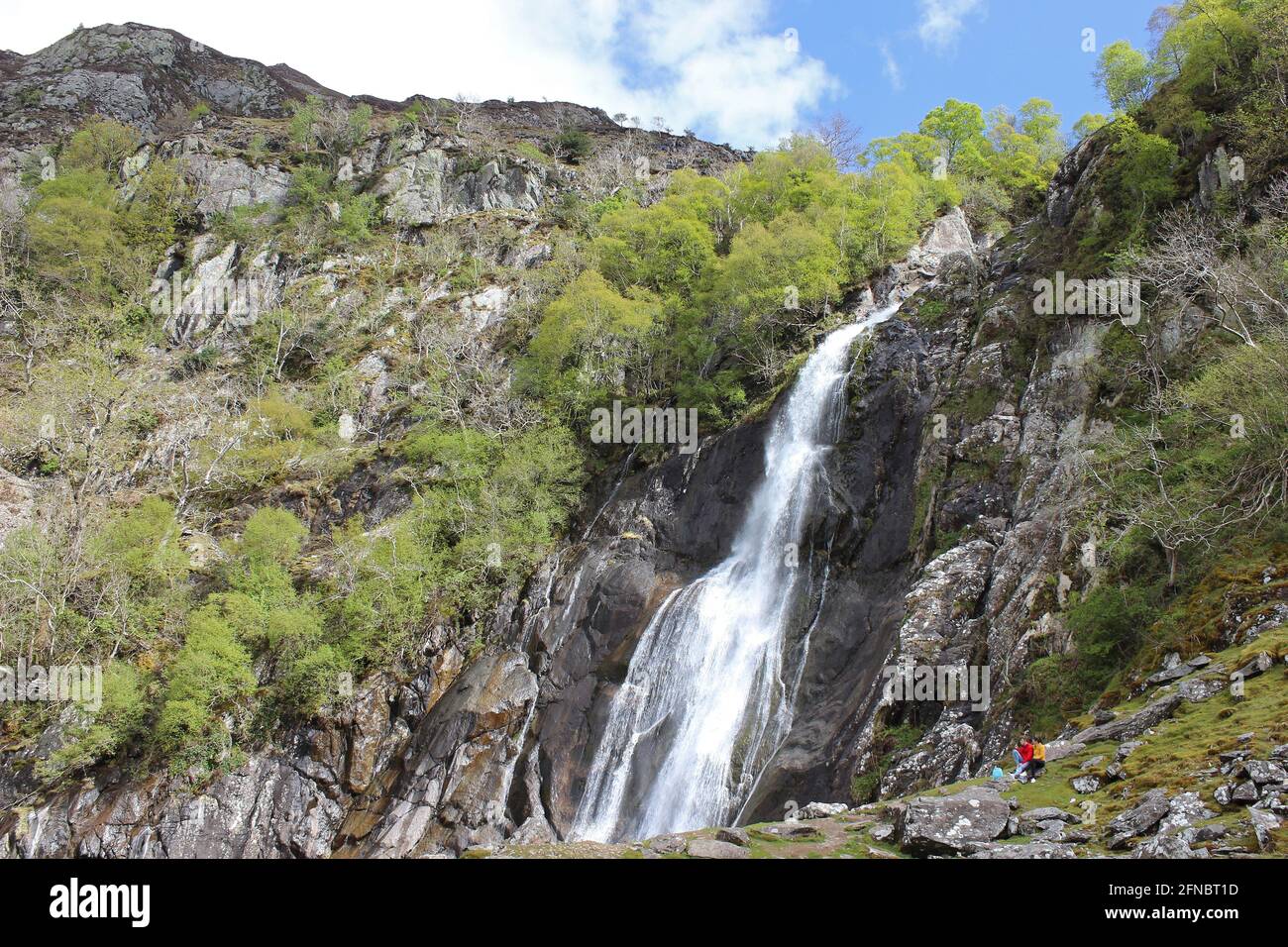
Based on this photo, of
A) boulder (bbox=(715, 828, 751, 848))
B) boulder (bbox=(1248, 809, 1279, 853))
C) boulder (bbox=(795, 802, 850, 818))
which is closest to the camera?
boulder (bbox=(1248, 809, 1279, 853))

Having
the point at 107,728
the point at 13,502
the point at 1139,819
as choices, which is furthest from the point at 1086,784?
the point at 13,502

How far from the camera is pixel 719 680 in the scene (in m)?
22.7

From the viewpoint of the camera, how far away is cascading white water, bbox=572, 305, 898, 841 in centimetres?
2066

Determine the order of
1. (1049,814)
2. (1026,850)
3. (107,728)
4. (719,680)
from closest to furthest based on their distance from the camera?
(1026,850)
(1049,814)
(719,680)
(107,728)

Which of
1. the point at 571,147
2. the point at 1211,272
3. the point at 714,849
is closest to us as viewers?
the point at 714,849

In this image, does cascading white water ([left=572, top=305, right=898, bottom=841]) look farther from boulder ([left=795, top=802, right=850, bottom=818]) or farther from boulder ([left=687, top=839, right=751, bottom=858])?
boulder ([left=687, top=839, right=751, bottom=858])

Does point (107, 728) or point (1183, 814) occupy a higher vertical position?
point (1183, 814)

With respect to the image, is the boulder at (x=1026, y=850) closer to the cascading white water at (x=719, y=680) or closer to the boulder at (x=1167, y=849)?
the boulder at (x=1167, y=849)

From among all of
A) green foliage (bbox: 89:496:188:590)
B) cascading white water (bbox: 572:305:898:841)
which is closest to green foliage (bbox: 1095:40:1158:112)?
cascading white water (bbox: 572:305:898:841)

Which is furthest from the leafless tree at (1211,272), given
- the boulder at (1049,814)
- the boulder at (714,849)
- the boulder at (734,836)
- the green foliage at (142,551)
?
the green foliage at (142,551)

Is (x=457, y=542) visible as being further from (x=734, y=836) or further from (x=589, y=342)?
(x=734, y=836)

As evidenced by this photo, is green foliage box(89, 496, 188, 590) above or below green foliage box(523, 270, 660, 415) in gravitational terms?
below

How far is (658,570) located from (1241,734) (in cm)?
2088
